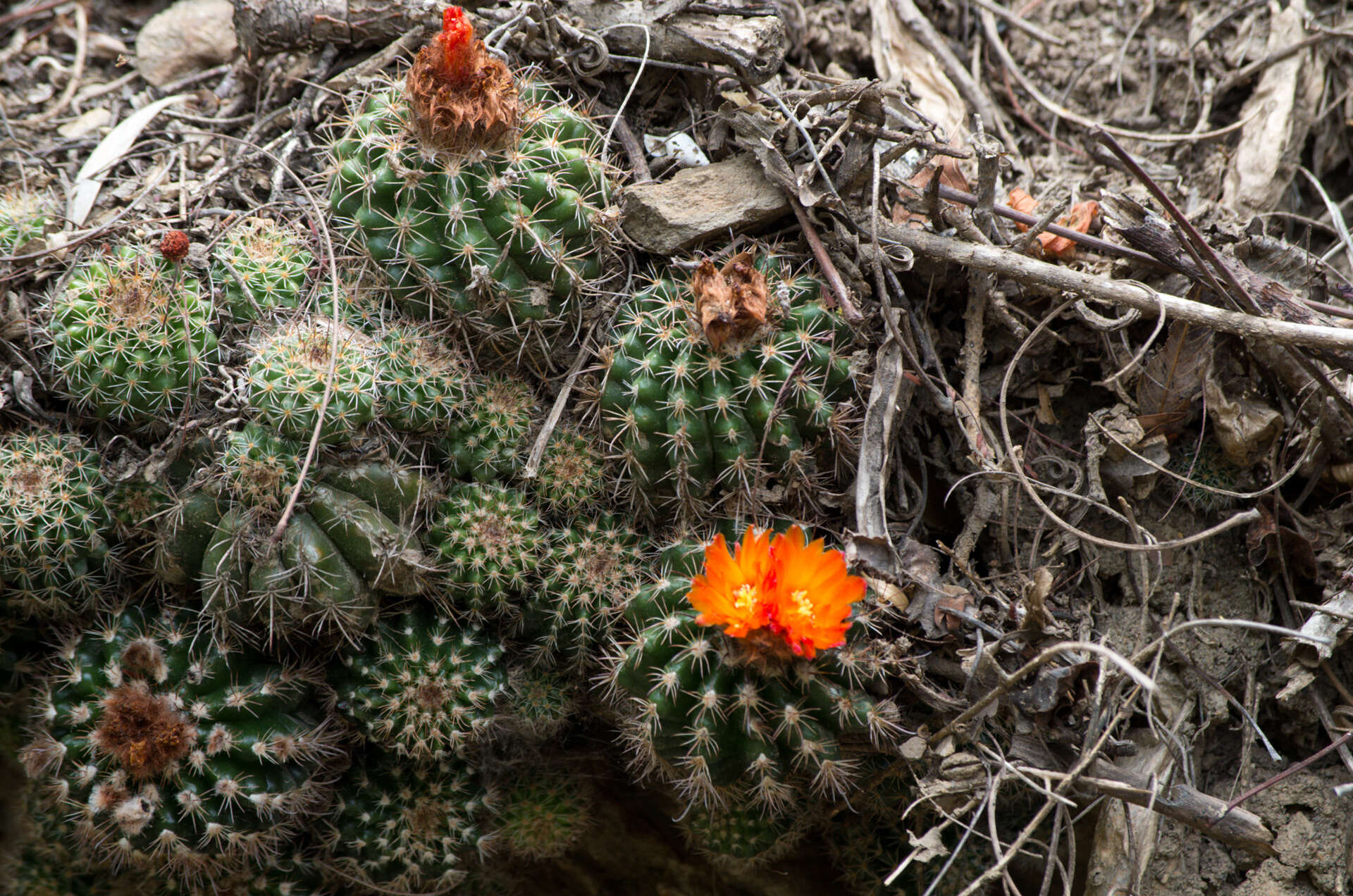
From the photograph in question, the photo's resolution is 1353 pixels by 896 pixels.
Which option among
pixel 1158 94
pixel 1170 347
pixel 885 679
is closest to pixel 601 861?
pixel 885 679

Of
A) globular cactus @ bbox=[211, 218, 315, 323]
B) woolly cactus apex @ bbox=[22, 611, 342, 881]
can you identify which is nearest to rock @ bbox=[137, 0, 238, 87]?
globular cactus @ bbox=[211, 218, 315, 323]

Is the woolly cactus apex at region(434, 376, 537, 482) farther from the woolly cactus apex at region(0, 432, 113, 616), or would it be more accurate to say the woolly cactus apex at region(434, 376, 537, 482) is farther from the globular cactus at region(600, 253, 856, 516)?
the woolly cactus apex at region(0, 432, 113, 616)

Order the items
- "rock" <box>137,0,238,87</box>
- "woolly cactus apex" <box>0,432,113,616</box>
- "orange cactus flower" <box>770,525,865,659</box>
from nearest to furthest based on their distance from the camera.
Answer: "orange cactus flower" <box>770,525,865,659</box> → "woolly cactus apex" <box>0,432,113,616</box> → "rock" <box>137,0,238,87</box>

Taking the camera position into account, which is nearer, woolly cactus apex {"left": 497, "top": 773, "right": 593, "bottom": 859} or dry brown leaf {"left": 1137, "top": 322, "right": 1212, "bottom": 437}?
dry brown leaf {"left": 1137, "top": 322, "right": 1212, "bottom": 437}

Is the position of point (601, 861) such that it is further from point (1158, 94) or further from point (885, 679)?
point (1158, 94)

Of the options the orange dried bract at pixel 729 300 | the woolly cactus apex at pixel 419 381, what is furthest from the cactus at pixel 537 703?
the orange dried bract at pixel 729 300
